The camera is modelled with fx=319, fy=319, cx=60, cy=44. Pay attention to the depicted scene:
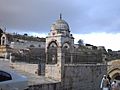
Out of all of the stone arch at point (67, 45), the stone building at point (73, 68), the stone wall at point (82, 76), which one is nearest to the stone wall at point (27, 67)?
the stone building at point (73, 68)

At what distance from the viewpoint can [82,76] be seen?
25.7m

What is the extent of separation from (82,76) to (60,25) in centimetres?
2006

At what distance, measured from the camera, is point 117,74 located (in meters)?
39.8

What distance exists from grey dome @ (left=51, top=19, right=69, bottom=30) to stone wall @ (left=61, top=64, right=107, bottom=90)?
16675mm

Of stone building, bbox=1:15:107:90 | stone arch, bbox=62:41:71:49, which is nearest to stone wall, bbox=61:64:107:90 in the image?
stone building, bbox=1:15:107:90

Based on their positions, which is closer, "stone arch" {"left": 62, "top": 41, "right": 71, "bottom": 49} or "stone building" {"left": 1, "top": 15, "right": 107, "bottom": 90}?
"stone building" {"left": 1, "top": 15, "right": 107, "bottom": 90}

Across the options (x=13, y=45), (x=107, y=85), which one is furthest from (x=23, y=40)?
(x=107, y=85)

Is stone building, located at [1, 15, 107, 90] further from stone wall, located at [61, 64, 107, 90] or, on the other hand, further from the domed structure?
the domed structure

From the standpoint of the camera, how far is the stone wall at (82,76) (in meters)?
24.0

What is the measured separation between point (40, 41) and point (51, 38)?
39.9 feet

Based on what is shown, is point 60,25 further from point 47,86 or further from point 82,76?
point 47,86

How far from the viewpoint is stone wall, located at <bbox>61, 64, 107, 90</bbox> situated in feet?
78.7

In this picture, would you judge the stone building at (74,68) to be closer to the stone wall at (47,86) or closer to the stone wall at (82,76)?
the stone wall at (82,76)

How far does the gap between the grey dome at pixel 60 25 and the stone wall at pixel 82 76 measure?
1668 cm
